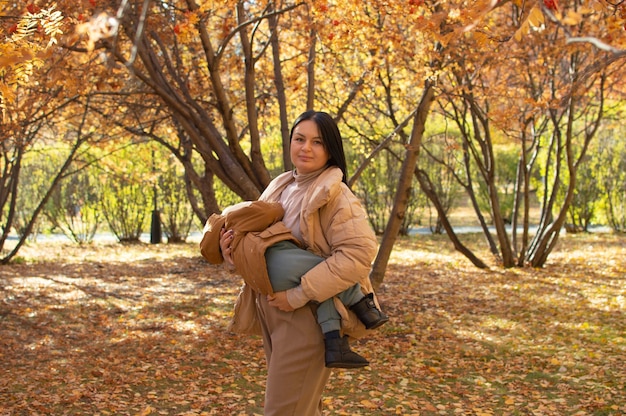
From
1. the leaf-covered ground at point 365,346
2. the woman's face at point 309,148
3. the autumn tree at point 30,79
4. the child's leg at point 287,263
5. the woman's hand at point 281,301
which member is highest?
the autumn tree at point 30,79

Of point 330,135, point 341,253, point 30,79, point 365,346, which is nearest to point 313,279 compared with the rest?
point 341,253

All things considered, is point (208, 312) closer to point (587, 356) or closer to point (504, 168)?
point (587, 356)

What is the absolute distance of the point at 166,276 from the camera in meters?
10.6

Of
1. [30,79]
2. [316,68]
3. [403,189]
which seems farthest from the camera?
[316,68]

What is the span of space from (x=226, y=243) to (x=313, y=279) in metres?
0.45

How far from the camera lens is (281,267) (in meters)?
2.61

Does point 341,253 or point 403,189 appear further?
point 403,189

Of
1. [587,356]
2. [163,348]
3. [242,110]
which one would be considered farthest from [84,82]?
[587,356]

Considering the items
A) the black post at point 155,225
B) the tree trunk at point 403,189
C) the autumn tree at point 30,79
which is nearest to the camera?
the autumn tree at point 30,79

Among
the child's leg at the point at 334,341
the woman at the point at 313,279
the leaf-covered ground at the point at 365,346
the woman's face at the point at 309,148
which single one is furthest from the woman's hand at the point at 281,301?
the leaf-covered ground at the point at 365,346

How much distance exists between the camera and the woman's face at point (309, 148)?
9.01ft

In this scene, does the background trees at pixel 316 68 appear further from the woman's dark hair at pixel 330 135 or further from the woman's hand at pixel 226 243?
the woman's hand at pixel 226 243

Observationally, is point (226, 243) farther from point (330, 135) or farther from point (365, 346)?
point (365, 346)

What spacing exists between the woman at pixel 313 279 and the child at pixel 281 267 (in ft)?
0.14
